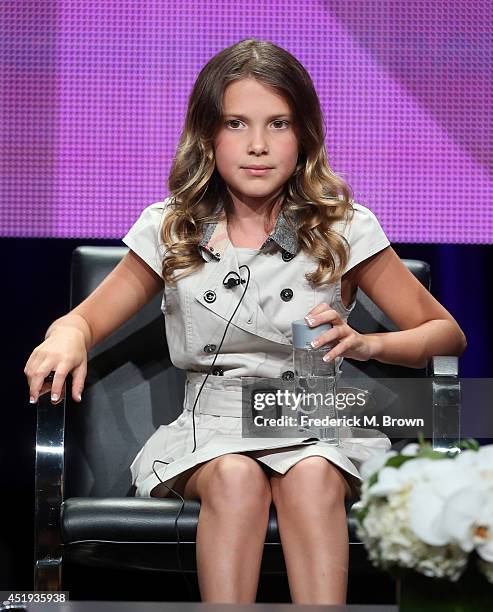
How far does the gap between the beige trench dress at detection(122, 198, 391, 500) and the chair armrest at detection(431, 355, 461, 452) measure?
0.41 ft

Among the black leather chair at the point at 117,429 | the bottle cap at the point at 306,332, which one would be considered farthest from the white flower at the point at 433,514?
the black leather chair at the point at 117,429

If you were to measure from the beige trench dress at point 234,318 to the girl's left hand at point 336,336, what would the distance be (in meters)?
0.13

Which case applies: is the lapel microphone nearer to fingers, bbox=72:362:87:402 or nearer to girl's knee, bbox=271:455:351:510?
fingers, bbox=72:362:87:402

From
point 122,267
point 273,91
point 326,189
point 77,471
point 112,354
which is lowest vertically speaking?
point 77,471

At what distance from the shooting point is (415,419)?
7.40 ft

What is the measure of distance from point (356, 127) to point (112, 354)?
87 centimetres

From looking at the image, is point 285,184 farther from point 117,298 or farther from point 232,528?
point 232,528

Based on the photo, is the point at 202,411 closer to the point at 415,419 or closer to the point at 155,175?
the point at 415,419

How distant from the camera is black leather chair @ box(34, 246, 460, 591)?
6.72 feet

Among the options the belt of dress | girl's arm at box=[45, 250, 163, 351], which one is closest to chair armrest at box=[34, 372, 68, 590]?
girl's arm at box=[45, 250, 163, 351]

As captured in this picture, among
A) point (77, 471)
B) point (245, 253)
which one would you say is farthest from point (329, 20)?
point (77, 471)

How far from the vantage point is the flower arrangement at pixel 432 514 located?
1.02m

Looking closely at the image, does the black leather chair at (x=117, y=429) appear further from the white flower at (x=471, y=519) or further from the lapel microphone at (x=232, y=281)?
the white flower at (x=471, y=519)

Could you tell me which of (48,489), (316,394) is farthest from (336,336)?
(48,489)
